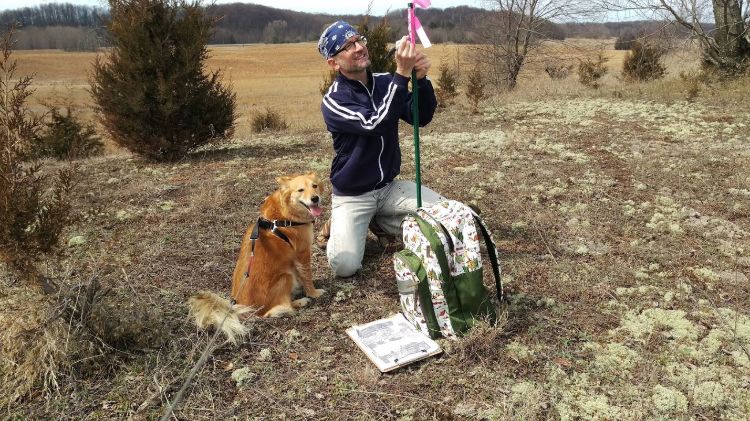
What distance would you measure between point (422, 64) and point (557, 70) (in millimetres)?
19921

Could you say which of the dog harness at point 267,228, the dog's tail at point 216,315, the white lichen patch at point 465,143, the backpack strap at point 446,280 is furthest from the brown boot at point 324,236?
the white lichen patch at point 465,143

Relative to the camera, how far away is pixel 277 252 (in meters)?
3.35

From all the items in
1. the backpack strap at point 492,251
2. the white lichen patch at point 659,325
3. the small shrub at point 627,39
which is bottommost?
the white lichen patch at point 659,325

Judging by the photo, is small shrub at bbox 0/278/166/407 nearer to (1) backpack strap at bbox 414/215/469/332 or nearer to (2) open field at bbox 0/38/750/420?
(2) open field at bbox 0/38/750/420

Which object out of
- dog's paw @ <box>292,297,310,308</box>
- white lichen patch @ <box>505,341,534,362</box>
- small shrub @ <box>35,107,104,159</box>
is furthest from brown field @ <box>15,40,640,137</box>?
white lichen patch @ <box>505,341,534,362</box>

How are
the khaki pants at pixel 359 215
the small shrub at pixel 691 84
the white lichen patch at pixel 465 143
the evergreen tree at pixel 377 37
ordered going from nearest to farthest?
the khaki pants at pixel 359 215
the white lichen patch at pixel 465 143
the small shrub at pixel 691 84
the evergreen tree at pixel 377 37

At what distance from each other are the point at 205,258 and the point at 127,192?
9.22 feet

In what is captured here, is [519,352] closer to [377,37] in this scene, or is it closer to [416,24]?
[416,24]

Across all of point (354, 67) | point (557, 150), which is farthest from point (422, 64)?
point (557, 150)

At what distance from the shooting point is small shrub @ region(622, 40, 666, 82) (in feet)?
49.8

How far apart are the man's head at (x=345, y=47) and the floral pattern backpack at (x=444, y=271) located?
141 centimetres

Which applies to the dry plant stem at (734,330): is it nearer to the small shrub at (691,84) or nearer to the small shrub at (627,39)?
the small shrub at (691,84)

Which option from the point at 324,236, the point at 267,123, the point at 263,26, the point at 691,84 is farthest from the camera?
the point at 263,26

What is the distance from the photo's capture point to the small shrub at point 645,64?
Result: 15.2 metres
